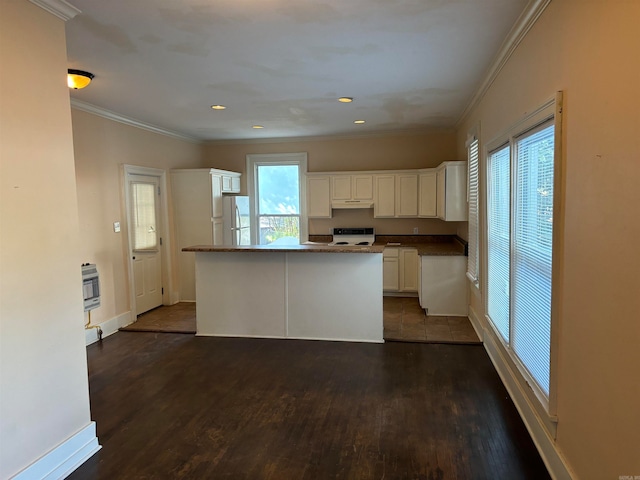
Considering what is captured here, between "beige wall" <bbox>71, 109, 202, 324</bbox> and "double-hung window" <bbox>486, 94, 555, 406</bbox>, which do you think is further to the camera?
"beige wall" <bbox>71, 109, 202, 324</bbox>

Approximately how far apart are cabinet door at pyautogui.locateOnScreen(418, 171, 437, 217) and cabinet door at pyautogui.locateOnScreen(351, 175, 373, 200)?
79cm

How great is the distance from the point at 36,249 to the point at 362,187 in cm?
509

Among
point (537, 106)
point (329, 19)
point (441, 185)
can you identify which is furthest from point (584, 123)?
point (441, 185)

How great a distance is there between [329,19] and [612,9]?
1.46 m

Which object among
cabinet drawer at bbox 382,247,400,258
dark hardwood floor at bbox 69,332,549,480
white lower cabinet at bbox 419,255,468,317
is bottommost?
dark hardwood floor at bbox 69,332,549,480

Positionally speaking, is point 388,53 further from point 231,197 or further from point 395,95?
point 231,197

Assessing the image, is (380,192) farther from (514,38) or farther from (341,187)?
(514,38)

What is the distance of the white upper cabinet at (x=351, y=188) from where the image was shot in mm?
6719

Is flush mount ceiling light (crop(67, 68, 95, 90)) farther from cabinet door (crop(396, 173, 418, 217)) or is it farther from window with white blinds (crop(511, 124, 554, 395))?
cabinet door (crop(396, 173, 418, 217))

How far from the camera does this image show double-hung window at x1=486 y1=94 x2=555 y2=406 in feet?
7.72

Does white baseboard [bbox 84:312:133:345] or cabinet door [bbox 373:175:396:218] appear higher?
cabinet door [bbox 373:175:396:218]

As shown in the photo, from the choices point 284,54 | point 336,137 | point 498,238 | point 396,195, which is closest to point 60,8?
point 284,54

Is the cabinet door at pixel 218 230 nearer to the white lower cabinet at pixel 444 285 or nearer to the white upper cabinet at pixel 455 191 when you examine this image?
the white lower cabinet at pixel 444 285

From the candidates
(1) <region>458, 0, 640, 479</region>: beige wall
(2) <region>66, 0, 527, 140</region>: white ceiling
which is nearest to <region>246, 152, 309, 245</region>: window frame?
(2) <region>66, 0, 527, 140</region>: white ceiling
